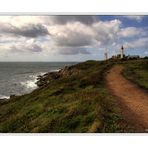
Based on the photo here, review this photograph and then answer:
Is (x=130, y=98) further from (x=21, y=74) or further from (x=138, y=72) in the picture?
(x=21, y=74)

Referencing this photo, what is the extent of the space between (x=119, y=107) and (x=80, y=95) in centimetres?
108

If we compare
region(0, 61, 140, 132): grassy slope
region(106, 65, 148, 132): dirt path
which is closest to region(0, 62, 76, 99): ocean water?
region(0, 61, 140, 132): grassy slope

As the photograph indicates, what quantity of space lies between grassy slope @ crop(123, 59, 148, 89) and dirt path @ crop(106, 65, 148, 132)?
0.14 meters

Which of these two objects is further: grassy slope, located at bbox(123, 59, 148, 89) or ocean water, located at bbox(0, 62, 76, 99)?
grassy slope, located at bbox(123, 59, 148, 89)

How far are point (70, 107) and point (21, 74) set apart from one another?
1.54m

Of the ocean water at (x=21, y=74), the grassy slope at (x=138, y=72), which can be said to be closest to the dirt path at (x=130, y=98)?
the grassy slope at (x=138, y=72)

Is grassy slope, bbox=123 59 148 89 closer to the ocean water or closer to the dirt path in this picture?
the dirt path

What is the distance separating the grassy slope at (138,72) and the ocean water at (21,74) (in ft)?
5.01

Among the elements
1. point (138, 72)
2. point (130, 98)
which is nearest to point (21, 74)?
point (130, 98)

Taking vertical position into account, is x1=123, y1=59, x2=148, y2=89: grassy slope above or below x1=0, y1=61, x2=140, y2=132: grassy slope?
above

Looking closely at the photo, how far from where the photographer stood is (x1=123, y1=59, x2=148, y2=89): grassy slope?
56.7 feet

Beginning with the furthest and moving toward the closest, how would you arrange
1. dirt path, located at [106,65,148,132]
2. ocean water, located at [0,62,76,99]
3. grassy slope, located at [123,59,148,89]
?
grassy slope, located at [123,59,148,89] → ocean water, located at [0,62,76,99] → dirt path, located at [106,65,148,132]

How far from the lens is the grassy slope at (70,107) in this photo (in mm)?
16844
